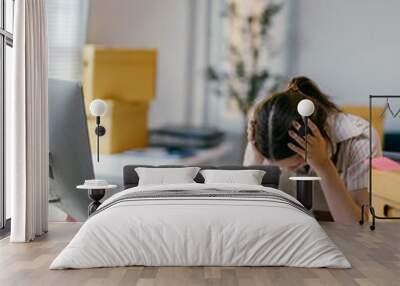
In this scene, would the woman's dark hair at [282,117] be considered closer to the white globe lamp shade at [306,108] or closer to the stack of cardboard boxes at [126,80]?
the white globe lamp shade at [306,108]

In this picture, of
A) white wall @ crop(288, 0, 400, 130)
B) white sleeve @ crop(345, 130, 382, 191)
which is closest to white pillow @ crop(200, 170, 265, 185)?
white sleeve @ crop(345, 130, 382, 191)

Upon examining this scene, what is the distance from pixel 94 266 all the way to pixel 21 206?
1.12 metres

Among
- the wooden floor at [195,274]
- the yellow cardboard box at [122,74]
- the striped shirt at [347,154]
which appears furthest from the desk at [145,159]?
the wooden floor at [195,274]

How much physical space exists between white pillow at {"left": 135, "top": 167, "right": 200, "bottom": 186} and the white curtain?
29.8 inches

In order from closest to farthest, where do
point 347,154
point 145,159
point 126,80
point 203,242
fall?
point 203,242 < point 347,154 < point 145,159 < point 126,80

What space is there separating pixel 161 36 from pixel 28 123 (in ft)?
10.3

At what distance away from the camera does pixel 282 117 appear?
18.4 ft

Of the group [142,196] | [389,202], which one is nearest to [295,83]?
[389,202]

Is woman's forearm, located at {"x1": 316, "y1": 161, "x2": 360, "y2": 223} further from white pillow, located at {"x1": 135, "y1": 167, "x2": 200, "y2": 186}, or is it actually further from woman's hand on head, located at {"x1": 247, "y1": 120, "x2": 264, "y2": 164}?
white pillow, located at {"x1": 135, "y1": 167, "x2": 200, "y2": 186}

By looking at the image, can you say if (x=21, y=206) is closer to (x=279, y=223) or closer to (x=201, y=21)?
(x=279, y=223)

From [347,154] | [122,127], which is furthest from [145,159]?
[347,154]

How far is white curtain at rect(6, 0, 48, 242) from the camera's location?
15.1ft

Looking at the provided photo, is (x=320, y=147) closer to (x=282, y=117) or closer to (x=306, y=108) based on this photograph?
(x=282, y=117)

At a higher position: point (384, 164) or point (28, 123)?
point (28, 123)
